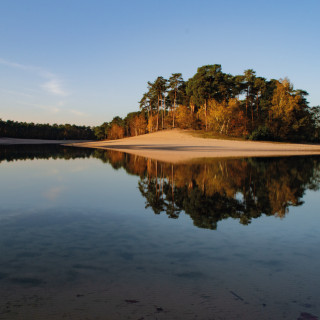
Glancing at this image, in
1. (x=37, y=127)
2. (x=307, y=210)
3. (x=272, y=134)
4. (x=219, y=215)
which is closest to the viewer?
(x=219, y=215)

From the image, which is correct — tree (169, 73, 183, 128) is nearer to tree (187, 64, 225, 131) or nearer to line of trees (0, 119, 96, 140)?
tree (187, 64, 225, 131)

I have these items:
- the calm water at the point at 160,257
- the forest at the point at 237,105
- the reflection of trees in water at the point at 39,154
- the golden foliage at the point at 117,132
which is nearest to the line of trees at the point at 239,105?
the forest at the point at 237,105

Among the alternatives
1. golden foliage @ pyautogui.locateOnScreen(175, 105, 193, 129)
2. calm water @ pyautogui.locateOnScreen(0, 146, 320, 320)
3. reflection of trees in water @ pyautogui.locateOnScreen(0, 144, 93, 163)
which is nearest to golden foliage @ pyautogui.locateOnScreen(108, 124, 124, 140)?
golden foliage @ pyautogui.locateOnScreen(175, 105, 193, 129)

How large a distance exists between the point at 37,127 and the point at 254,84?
394ft

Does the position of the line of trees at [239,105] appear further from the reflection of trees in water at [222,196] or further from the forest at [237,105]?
the reflection of trees in water at [222,196]

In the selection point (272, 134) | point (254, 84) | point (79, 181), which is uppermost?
point (254, 84)

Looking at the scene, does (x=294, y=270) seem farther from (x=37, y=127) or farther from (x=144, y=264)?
(x=37, y=127)

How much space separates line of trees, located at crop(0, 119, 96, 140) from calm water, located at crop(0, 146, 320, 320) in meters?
139

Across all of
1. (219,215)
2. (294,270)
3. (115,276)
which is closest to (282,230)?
(219,215)

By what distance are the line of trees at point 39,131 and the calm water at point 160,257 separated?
458ft

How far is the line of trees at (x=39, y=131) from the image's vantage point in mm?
130125

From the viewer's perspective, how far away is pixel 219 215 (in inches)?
295

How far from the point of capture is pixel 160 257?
15.4 ft

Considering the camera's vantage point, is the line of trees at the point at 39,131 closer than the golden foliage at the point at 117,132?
No
